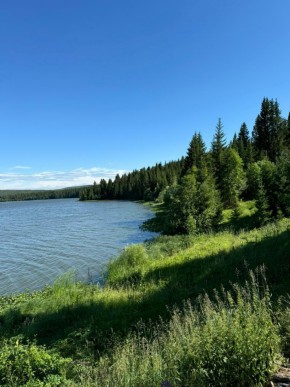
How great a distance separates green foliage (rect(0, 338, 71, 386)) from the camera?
19.2 ft

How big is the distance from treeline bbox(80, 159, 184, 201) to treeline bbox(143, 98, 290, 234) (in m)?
29.8

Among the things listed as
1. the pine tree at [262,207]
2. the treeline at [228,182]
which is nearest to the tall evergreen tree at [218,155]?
the treeline at [228,182]

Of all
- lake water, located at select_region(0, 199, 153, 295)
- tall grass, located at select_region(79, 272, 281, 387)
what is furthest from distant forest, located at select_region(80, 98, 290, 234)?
tall grass, located at select_region(79, 272, 281, 387)

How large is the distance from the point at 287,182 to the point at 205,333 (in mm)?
28127

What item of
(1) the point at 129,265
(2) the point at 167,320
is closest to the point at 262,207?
(1) the point at 129,265

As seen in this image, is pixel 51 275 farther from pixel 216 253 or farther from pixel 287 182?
pixel 287 182

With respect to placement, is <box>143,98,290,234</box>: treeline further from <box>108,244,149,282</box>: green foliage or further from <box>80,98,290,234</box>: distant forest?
<box>108,244,149,282</box>: green foliage

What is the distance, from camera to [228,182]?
1880 inches

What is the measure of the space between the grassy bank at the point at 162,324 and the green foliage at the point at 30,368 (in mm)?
21

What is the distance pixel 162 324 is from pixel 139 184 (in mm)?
121193

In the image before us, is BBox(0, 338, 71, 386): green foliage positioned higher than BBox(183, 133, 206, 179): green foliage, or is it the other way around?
BBox(183, 133, 206, 179): green foliage

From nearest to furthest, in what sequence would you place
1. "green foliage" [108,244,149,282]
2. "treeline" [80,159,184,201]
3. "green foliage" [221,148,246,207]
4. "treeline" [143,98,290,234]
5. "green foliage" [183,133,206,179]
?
"green foliage" [108,244,149,282] → "treeline" [143,98,290,234] → "green foliage" [221,148,246,207] → "green foliage" [183,133,206,179] → "treeline" [80,159,184,201]

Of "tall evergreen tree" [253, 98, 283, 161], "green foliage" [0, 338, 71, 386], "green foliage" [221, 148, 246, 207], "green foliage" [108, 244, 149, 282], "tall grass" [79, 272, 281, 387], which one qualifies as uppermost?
"tall evergreen tree" [253, 98, 283, 161]

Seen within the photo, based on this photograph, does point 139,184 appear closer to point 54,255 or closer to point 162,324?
point 54,255
